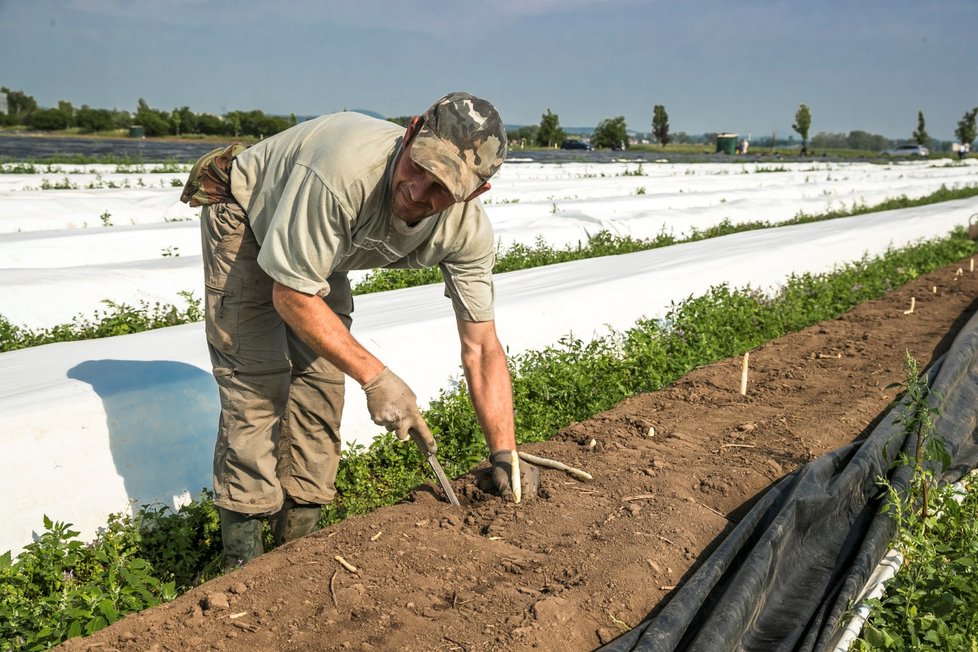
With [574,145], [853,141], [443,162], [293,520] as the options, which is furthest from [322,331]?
[853,141]

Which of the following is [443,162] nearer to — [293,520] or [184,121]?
[293,520]

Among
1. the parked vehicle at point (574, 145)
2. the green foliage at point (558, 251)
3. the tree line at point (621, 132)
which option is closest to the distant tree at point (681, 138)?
the tree line at point (621, 132)

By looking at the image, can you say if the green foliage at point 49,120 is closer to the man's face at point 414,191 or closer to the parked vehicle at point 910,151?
the man's face at point 414,191

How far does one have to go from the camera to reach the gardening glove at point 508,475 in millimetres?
2906

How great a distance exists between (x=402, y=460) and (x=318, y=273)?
1.83 m

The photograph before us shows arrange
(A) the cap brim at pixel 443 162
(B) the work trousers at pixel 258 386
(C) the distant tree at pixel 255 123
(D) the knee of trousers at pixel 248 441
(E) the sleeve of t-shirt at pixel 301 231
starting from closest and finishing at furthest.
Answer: (A) the cap brim at pixel 443 162, (E) the sleeve of t-shirt at pixel 301 231, (B) the work trousers at pixel 258 386, (D) the knee of trousers at pixel 248 441, (C) the distant tree at pixel 255 123

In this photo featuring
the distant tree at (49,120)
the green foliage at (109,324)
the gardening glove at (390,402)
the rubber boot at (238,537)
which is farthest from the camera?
the distant tree at (49,120)

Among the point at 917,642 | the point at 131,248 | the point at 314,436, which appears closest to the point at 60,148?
the point at 131,248

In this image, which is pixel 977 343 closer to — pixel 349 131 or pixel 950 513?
pixel 950 513

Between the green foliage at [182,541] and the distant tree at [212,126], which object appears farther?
the distant tree at [212,126]

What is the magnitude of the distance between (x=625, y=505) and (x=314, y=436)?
1137 mm

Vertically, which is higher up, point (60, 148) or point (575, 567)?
point (60, 148)

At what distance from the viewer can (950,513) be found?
328cm

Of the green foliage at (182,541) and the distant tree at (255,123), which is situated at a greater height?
the distant tree at (255,123)
